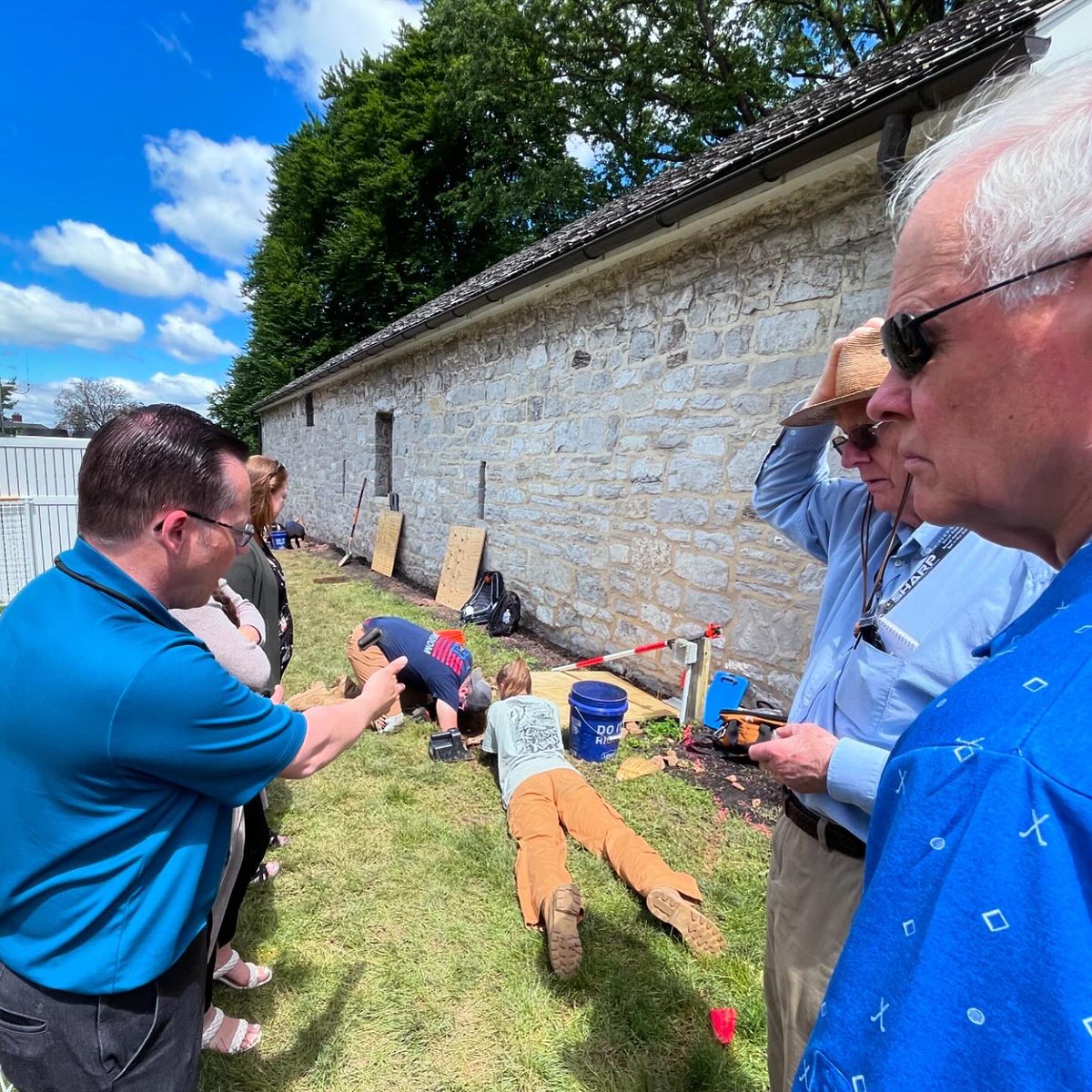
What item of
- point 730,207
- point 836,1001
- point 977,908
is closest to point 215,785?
point 836,1001

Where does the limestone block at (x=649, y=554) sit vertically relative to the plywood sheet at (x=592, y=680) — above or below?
above

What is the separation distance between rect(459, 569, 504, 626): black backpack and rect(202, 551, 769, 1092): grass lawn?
11.2 ft

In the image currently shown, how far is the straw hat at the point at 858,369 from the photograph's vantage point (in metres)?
1.52

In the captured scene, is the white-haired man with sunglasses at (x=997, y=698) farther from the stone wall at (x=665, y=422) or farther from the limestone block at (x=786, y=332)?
the limestone block at (x=786, y=332)

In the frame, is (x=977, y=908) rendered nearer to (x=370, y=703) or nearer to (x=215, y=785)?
(x=215, y=785)

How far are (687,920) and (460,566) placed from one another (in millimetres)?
5860

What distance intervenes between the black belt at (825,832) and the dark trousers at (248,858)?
1.72m

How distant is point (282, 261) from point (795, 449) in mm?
25008

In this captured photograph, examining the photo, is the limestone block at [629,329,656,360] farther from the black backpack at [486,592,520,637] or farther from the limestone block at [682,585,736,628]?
the black backpack at [486,592,520,637]

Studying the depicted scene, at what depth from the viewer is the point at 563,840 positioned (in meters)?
3.04

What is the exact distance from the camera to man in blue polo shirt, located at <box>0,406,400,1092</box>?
3.67 ft

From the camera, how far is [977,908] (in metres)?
0.39

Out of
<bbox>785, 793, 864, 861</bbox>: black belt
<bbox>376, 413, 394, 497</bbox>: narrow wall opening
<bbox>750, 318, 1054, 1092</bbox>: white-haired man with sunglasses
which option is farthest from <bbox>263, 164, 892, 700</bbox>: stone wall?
<bbox>376, 413, 394, 497</bbox>: narrow wall opening

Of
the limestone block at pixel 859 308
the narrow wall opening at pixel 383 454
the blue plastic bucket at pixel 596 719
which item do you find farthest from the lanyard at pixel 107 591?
→ the narrow wall opening at pixel 383 454
